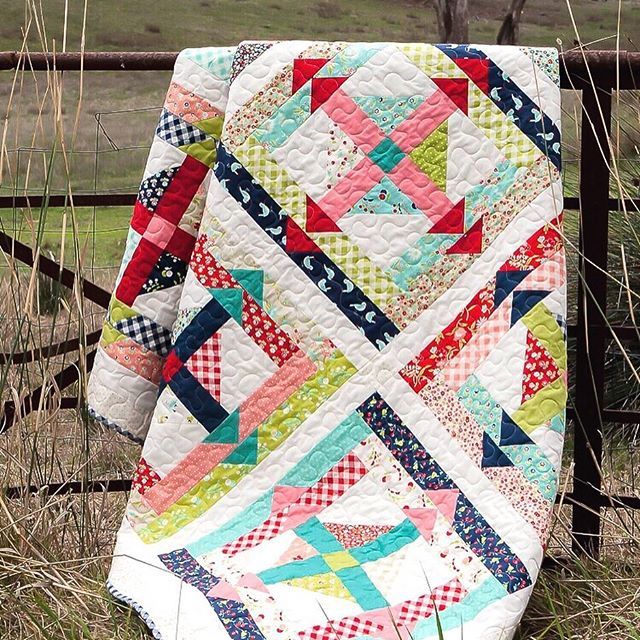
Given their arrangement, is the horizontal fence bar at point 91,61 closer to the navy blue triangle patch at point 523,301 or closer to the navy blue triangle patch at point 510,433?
the navy blue triangle patch at point 523,301

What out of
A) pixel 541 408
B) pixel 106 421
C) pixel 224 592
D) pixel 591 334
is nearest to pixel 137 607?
pixel 224 592

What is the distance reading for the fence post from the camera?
164cm

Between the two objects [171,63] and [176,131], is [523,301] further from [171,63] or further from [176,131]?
[171,63]

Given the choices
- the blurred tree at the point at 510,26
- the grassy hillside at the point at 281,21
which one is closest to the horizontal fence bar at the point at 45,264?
the blurred tree at the point at 510,26

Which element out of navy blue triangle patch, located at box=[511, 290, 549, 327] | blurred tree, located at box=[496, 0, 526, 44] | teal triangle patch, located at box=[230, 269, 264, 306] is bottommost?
blurred tree, located at box=[496, 0, 526, 44]

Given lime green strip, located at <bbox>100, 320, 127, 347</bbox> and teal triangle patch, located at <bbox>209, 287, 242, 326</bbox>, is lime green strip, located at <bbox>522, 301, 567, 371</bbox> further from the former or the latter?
lime green strip, located at <bbox>100, 320, 127, 347</bbox>

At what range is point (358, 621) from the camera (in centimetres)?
135

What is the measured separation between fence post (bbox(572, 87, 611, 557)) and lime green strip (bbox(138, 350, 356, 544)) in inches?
16.8

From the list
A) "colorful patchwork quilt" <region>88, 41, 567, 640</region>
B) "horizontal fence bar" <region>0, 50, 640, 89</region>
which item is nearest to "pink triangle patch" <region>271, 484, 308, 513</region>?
"colorful patchwork quilt" <region>88, 41, 567, 640</region>

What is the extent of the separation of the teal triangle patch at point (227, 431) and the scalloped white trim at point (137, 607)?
0.27 meters

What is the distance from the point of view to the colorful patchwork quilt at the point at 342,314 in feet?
4.85

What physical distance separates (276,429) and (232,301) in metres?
0.22

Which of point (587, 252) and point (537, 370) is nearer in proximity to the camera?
point (537, 370)

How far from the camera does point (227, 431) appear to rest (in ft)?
5.13
